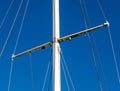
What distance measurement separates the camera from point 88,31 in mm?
12672

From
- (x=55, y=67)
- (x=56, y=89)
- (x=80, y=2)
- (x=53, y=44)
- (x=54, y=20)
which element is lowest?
(x=56, y=89)

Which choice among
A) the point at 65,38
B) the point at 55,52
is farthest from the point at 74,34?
the point at 55,52

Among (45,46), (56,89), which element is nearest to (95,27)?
(45,46)

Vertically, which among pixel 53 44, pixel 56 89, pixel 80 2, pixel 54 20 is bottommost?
pixel 56 89

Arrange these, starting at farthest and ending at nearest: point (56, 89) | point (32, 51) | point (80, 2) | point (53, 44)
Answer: point (80, 2) → point (32, 51) → point (53, 44) → point (56, 89)

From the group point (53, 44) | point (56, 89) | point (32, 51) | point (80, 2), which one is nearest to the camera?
point (56, 89)

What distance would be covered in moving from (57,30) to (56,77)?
6.16 feet

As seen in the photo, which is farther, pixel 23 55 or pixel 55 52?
pixel 23 55

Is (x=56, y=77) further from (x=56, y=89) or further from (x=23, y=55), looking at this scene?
(x=23, y=55)

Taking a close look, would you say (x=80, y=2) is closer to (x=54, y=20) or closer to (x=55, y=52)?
(x=54, y=20)

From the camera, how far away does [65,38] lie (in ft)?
41.3

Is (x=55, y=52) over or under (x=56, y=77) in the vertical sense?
over

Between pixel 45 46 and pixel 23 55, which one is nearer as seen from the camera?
pixel 45 46

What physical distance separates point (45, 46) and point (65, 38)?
0.87m
